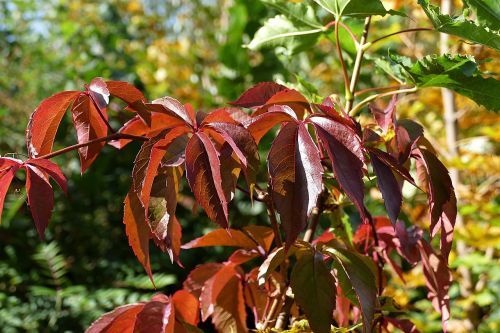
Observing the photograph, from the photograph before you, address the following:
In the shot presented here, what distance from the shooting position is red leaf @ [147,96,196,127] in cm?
69

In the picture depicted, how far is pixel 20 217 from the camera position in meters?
2.11

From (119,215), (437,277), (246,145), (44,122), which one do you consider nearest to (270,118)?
(246,145)

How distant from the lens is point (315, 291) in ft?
2.28

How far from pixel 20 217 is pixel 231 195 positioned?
1633 mm

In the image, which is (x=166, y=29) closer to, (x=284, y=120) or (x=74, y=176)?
(x=74, y=176)

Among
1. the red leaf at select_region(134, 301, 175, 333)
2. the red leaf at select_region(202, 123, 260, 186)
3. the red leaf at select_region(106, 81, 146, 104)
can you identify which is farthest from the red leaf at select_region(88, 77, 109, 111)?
the red leaf at select_region(134, 301, 175, 333)

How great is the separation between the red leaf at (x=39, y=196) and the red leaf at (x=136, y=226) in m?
0.09

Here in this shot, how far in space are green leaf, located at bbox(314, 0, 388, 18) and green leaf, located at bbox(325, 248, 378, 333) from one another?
30cm

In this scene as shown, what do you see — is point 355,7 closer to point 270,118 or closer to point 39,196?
point 270,118

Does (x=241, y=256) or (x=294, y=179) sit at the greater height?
(x=294, y=179)

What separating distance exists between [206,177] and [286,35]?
19.7 inches

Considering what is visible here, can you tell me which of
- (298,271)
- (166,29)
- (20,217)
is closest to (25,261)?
(20,217)

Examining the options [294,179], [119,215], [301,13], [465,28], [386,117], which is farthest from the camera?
[119,215]

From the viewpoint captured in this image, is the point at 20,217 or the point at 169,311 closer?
the point at 169,311
